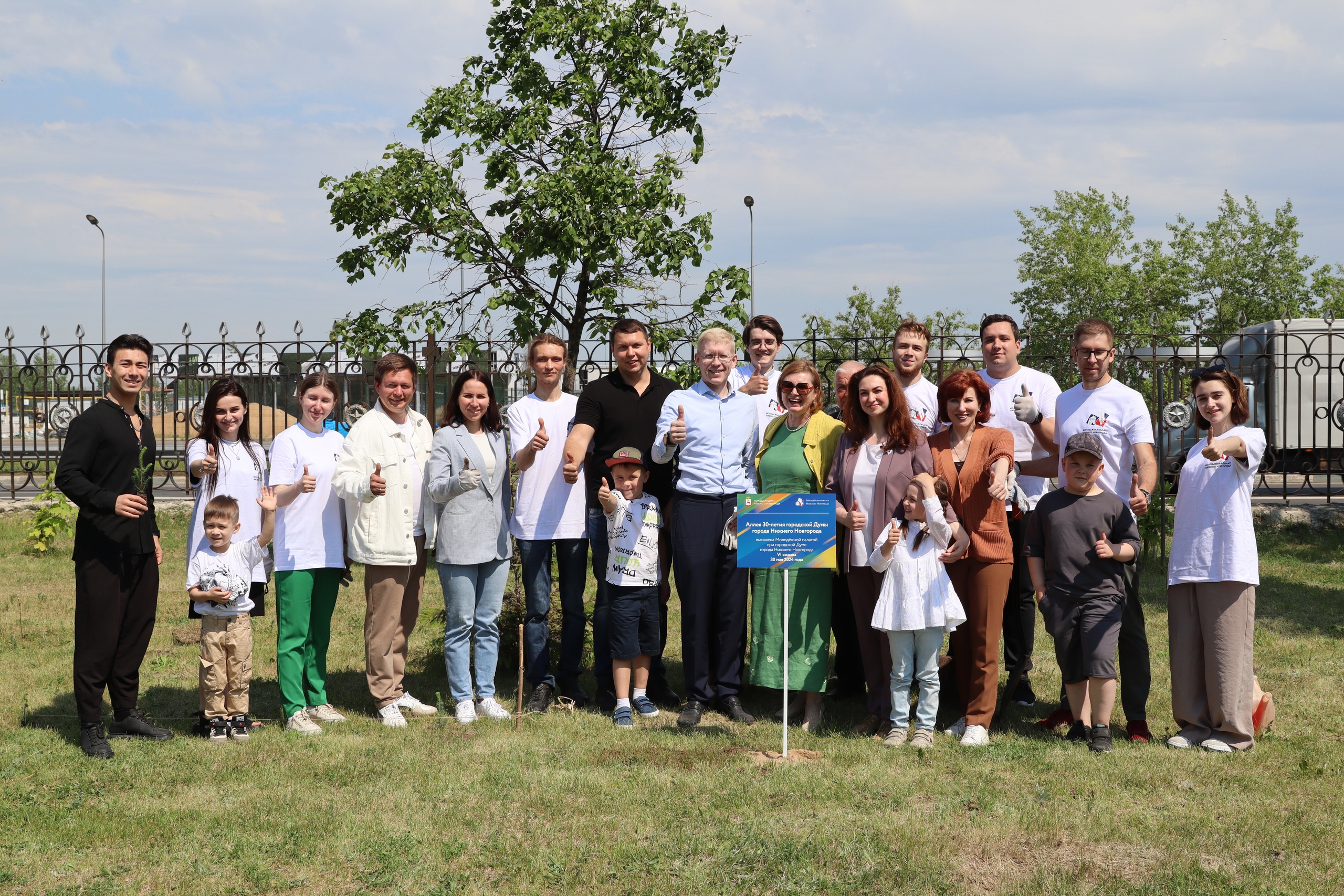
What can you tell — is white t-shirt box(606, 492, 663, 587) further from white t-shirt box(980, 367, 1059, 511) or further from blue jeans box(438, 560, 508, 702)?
white t-shirt box(980, 367, 1059, 511)

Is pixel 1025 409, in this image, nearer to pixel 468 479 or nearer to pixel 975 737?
pixel 975 737

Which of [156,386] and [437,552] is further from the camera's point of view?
[156,386]

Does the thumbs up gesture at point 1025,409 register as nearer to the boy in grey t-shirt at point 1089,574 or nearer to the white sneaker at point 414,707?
the boy in grey t-shirt at point 1089,574

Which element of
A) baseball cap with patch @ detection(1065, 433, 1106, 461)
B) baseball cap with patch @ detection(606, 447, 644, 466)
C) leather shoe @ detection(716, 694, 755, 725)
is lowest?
leather shoe @ detection(716, 694, 755, 725)

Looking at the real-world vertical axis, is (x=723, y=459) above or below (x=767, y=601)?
above

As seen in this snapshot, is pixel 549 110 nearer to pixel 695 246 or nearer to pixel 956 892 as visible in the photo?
pixel 695 246

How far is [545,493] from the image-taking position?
6086mm

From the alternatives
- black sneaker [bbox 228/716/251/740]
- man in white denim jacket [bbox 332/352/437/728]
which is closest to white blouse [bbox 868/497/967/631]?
man in white denim jacket [bbox 332/352/437/728]

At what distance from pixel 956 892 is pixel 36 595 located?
8.76m

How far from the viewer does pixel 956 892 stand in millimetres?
3797

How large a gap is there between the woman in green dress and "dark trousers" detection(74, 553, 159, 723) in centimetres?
313

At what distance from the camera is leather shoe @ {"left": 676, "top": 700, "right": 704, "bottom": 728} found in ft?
18.8

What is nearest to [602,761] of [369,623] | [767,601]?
Answer: [767,601]

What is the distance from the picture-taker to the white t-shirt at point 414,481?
590 cm
